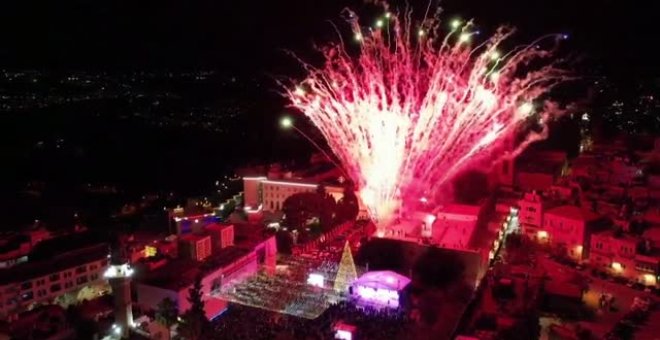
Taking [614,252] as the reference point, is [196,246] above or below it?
above

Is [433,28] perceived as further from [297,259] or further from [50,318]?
[50,318]

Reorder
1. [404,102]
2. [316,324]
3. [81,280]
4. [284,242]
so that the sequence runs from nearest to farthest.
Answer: [316,324] < [81,280] < [404,102] < [284,242]

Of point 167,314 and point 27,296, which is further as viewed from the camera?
point 27,296

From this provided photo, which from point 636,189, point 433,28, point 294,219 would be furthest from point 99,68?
point 636,189

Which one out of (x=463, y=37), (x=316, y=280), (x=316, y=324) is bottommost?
(x=316, y=324)

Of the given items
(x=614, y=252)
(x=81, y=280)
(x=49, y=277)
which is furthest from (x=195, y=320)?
(x=614, y=252)

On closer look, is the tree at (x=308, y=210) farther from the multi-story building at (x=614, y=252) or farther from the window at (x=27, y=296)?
the multi-story building at (x=614, y=252)

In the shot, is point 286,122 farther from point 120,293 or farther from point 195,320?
point 195,320
